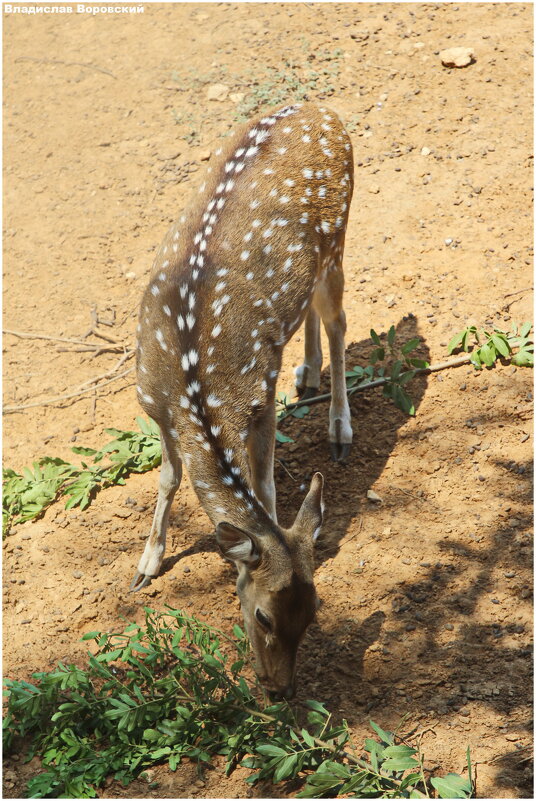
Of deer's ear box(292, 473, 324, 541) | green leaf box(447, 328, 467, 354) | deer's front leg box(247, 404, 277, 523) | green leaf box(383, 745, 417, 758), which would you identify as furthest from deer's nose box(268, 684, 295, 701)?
green leaf box(447, 328, 467, 354)

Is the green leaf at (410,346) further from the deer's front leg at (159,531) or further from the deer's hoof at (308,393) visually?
the deer's front leg at (159,531)

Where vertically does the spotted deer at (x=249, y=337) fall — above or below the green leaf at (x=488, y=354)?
above

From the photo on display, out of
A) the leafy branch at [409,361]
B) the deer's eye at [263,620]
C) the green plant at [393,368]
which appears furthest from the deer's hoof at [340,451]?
the deer's eye at [263,620]

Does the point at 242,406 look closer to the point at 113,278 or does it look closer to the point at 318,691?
the point at 318,691

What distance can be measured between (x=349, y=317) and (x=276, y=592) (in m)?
3.54

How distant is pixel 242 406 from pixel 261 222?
1.15m

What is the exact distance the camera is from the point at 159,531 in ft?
17.1

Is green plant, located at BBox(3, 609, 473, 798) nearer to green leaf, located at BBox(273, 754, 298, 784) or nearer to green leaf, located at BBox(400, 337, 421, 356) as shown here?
green leaf, located at BBox(273, 754, 298, 784)

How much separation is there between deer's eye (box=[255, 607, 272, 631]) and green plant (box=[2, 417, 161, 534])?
212 centimetres

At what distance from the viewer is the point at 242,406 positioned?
15.0ft

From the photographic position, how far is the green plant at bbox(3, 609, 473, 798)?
3.72 meters

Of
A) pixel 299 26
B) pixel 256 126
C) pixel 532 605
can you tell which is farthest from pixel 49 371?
pixel 299 26

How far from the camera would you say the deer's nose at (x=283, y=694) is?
4.02 m

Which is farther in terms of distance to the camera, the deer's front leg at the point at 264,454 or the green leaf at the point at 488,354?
the green leaf at the point at 488,354
